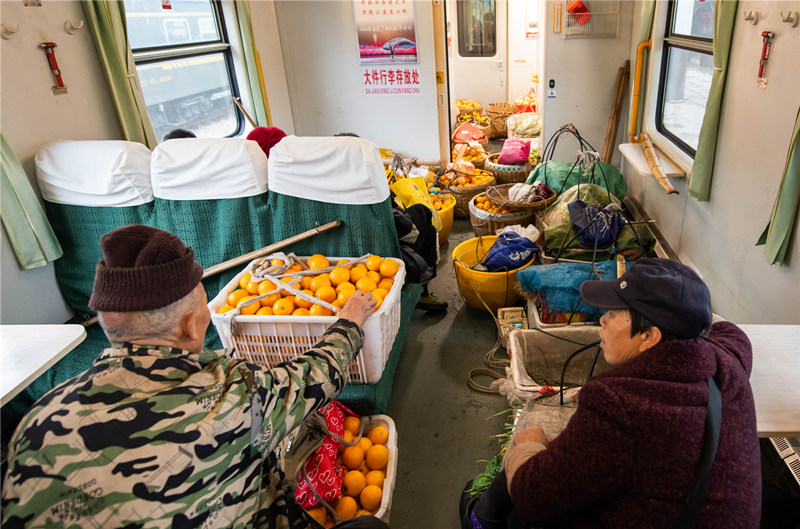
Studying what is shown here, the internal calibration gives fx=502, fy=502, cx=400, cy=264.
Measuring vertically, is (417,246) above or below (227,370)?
below

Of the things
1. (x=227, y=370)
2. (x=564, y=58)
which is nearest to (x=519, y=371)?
(x=227, y=370)

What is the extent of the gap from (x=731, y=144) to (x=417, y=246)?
1756mm

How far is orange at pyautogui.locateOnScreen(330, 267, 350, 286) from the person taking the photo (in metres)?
2.33

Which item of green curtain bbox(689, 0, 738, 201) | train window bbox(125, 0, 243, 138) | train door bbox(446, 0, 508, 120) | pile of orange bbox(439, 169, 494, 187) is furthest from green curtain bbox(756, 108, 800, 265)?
train door bbox(446, 0, 508, 120)

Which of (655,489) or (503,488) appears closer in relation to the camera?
(655,489)

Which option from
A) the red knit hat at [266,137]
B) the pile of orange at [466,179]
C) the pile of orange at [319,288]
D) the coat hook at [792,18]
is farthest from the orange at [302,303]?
the pile of orange at [466,179]

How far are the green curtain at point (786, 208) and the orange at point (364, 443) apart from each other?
1.86 metres

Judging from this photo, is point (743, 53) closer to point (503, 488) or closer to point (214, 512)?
point (503, 488)

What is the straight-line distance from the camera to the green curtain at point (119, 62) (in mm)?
3191

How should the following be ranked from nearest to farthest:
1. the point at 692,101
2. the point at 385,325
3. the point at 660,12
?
the point at 385,325, the point at 692,101, the point at 660,12

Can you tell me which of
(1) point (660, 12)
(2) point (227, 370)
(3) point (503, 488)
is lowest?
(3) point (503, 488)

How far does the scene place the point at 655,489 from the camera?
1104mm

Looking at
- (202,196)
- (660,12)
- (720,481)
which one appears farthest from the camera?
(660,12)

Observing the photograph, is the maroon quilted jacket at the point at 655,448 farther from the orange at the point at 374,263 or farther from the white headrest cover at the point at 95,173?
the white headrest cover at the point at 95,173
